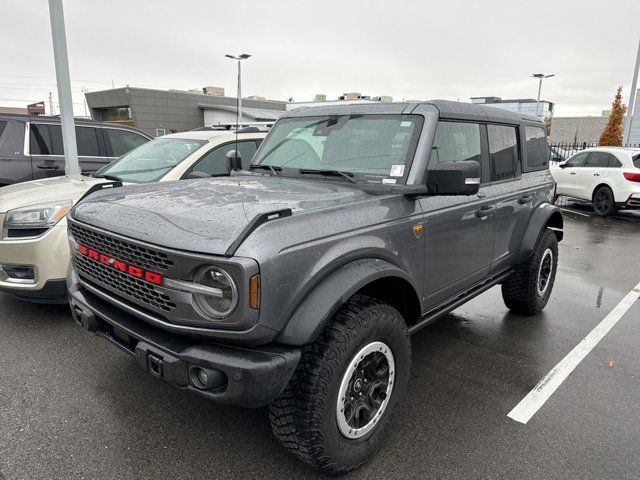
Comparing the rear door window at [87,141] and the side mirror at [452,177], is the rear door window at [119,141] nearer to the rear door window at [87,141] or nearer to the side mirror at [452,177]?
the rear door window at [87,141]

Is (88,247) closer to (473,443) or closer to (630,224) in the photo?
(473,443)

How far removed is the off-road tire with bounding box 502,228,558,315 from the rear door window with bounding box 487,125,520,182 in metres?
0.87

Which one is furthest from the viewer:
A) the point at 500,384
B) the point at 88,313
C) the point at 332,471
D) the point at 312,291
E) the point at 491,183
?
the point at 491,183

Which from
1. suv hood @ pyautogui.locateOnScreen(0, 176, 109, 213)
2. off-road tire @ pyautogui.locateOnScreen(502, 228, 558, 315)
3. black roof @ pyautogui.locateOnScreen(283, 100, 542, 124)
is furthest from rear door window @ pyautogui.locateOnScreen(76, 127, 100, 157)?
off-road tire @ pyautogui.locateOnScreen(502, 228, 558, 315)

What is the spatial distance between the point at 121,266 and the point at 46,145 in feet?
20.5

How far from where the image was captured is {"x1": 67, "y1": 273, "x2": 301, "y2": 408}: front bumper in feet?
Result: 6.40

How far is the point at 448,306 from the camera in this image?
11.0ft

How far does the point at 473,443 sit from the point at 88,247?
99.2 inches

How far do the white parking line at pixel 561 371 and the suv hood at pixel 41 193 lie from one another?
4.05m

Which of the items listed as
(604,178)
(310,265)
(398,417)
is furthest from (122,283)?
(604,178)

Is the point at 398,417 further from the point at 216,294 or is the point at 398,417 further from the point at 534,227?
the point at 534,227

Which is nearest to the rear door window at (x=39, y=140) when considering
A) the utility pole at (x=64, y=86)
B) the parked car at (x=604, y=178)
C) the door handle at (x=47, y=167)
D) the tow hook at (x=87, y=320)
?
the door handle at (x=47, y=167)

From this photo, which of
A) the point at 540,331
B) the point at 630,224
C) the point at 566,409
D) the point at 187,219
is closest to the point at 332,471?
the point at 187,219

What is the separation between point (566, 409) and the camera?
10.1 ft
